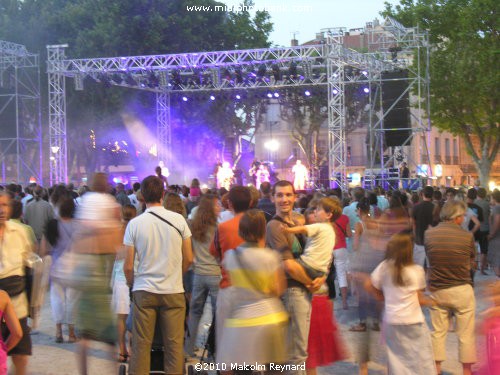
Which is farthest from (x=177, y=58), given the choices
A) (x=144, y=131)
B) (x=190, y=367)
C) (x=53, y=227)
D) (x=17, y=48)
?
(x=190, y=367)

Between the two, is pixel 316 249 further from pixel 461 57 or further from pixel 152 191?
pixel 461 57

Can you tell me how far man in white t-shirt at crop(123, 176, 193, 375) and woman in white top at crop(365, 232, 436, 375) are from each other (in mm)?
1691

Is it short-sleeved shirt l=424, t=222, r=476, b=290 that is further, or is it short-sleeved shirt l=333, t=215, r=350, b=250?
short-sleeved shirt l=333, t=215, r=350, b=250

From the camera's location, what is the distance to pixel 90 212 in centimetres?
646

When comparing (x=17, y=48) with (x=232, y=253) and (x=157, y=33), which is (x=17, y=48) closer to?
(x=157, y=33)

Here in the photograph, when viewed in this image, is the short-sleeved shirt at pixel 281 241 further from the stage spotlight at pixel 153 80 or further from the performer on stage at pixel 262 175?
the performer on stage at pixel 262 175

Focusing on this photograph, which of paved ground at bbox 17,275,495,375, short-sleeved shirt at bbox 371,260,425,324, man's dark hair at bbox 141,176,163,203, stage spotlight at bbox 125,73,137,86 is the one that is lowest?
paved ground at bbox 17,275,495,375

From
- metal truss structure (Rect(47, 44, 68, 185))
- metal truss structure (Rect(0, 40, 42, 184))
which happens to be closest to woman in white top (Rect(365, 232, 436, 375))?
metal truss structure (Rect(47, 44, 68, 185))

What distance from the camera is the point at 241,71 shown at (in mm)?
29484

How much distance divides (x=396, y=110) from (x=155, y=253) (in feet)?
76.6

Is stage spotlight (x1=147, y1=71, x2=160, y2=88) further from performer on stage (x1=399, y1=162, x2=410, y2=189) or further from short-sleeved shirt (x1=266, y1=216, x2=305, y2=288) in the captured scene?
short-sleeved shirt (x1=266, y1=216, x2=305, y2=288)

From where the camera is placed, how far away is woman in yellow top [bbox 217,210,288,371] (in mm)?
5082

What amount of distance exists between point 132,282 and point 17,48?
25.0 meters

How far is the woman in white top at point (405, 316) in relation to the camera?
20.7 ft
